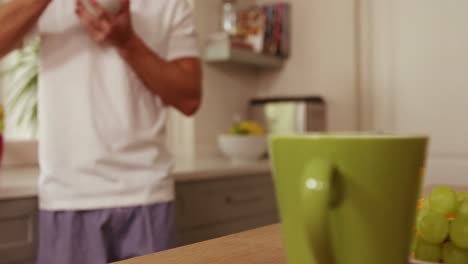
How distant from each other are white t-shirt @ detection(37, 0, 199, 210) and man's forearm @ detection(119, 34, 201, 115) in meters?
0.04

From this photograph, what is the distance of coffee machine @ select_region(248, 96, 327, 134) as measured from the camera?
2.25 m

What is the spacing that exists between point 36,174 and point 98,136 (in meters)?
0.50

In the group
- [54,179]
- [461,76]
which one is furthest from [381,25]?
[54,179]

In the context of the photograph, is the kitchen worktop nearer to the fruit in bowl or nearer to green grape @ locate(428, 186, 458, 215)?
the fruit in bowl

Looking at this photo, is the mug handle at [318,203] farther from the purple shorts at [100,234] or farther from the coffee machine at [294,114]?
the coffee machine at [294,114]

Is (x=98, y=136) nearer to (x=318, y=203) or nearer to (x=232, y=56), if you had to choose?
(x=318, y=203)

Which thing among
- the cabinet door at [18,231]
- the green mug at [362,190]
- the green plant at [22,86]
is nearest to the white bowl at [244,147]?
the green plant at [22,86]

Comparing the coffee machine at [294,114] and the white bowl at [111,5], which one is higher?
the white bowl at [111,5]

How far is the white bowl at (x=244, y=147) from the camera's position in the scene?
196 cm

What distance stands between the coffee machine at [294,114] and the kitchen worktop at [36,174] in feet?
1.37

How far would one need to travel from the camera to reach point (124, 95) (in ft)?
3.48

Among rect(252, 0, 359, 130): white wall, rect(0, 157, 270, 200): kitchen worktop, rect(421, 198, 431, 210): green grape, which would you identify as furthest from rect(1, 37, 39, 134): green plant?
rect(421, 198, 431, 210): green grape

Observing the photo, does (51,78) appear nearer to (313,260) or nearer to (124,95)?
(124,95)

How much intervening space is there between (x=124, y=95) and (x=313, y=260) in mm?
816
